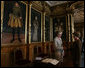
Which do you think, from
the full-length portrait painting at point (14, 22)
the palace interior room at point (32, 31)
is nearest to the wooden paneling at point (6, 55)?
the palace interior room at point (32, 31)

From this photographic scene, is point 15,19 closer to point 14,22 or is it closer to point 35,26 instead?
point 14,22

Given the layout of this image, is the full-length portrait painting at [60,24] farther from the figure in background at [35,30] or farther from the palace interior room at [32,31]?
the figure in background at [35,30]

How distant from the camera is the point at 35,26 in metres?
6.50

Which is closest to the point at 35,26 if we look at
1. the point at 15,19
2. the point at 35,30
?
the point at 35,30

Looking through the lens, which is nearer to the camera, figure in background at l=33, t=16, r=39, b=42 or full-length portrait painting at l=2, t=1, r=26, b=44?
full-length portrait painting at l=2, t=1, r=26, b=44

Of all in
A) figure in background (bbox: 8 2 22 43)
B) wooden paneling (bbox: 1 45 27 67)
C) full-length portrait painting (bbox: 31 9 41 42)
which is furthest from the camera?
full-length portrait painting (bbox: 31 9 41 42)

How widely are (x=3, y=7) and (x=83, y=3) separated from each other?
6.56 m

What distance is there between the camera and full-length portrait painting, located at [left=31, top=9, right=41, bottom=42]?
6170 mm

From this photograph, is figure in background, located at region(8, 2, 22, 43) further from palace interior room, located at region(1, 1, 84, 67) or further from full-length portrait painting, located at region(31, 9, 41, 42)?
full-length portrait painting, located at region(31, 9, 41, 42)

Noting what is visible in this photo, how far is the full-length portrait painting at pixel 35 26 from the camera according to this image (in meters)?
6.17

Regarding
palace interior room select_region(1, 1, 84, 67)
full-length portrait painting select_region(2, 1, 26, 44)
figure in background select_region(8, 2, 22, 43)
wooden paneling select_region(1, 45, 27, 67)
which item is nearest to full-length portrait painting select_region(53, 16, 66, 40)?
palace interior room select_region(1, 1, 84, 67)

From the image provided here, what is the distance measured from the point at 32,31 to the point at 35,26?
1.85 feet

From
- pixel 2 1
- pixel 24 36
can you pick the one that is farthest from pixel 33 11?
pixel 2 1

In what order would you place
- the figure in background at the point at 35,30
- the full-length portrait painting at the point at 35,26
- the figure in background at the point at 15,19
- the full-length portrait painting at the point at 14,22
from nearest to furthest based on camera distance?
the full-length portrait painting at the point at 14,22, the figure in background at the point at 15,19, the full-length portrait painting at the point at 35,26, the figure in background at the point at 35,30
